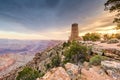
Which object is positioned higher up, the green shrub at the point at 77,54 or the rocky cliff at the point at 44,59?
the green shrub at the point at 77,54

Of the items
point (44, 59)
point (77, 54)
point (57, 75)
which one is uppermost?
point (77, 54)

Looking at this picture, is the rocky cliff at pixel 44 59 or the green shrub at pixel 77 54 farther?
the rocky cliff at pixel 44 59

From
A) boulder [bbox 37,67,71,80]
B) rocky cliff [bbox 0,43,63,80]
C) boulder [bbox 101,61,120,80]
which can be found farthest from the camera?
rocky cliff [bbox 0,43,63,80]

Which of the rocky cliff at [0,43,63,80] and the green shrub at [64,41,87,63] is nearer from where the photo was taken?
the green shrub at [64,41,87,63]

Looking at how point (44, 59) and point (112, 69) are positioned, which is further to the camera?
point (44, 59)

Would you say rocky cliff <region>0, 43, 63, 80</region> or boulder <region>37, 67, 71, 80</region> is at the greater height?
boulder <region>37, 67, 71, 80</region>

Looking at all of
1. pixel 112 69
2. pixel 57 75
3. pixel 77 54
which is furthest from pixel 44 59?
pixel 57 75

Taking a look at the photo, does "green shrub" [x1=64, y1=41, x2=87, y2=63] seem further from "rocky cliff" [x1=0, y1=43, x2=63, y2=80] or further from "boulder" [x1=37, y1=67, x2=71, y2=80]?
"rocky cliff" [x1=0, y1=43, x2=63, y2=80]

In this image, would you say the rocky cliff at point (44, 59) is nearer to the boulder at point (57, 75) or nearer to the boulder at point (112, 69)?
the boulder at point (112, 69)

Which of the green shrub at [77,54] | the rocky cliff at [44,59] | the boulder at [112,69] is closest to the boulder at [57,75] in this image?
the boulder at [112,69]

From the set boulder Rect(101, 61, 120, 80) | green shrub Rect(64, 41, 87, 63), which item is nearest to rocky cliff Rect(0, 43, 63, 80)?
green shrub Rect(64, 41, 87, 63)

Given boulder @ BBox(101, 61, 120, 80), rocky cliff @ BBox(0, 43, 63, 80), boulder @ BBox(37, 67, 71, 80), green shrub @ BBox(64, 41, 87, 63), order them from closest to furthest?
boulder @ BBox(37, 67, 71, 80) → boulder @ BBox(101, 61, 120, 80) → green shrub @ BBox(64, 41, 87, 63) → rocky cliff @ BBox(0, 43, 63, 80)

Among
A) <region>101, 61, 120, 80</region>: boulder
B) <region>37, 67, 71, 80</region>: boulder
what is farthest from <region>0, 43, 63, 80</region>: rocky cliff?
<region>37, 67, 71, 80</region>: boulder

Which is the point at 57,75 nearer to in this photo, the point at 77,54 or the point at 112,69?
the point at 112,69
